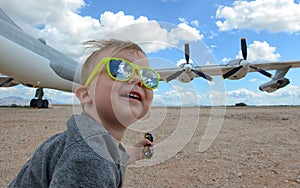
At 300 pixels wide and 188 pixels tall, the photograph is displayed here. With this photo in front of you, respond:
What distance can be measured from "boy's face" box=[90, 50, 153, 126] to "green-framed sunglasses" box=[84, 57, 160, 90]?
0.06ft

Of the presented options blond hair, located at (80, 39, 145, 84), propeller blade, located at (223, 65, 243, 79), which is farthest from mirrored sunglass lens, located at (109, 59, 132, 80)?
propeller blade, located at (223, 65, 243, 79)

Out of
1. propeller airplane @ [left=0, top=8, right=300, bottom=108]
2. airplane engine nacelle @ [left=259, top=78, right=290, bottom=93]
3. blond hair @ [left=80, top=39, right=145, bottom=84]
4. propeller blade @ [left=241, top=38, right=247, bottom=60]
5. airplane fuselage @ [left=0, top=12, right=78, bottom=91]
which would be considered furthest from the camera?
propeller blade @ [left=241, top=38, right=247, bottom=60]

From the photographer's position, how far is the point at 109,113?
3.57 feet

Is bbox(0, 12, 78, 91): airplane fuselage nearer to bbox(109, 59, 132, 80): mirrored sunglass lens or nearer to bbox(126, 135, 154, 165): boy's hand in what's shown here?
bbox(126, 135, 154, 165): boy's hand

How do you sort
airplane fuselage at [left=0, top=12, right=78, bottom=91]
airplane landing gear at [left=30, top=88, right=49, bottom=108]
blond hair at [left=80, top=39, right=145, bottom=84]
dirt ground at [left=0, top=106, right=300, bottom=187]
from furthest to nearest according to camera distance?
airplane landing gear at [left=30, top=88, right=49, bottom=108], airplane fuselage at [left=0, top=12, right=78, bottom=91], dirt ground at [left=0, top=106, right=300, bottom=187], blond hair at [left=80, top=39, right=145, bottom=84]

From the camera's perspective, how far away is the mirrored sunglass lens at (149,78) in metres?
1.15

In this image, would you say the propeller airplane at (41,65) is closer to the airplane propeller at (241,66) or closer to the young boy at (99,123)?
the airplane propeller at (241,66)

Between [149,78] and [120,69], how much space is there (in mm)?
159

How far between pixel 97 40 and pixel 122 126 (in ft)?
1.49

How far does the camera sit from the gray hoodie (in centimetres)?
80

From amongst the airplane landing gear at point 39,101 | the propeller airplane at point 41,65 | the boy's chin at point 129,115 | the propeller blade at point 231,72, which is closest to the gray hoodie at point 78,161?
the boy's chin at point 129,115

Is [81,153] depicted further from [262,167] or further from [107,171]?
[262,167]

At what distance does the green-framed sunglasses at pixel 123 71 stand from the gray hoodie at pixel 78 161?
213 mm

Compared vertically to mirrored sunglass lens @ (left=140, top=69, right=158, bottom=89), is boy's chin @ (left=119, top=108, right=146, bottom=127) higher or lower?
lower
